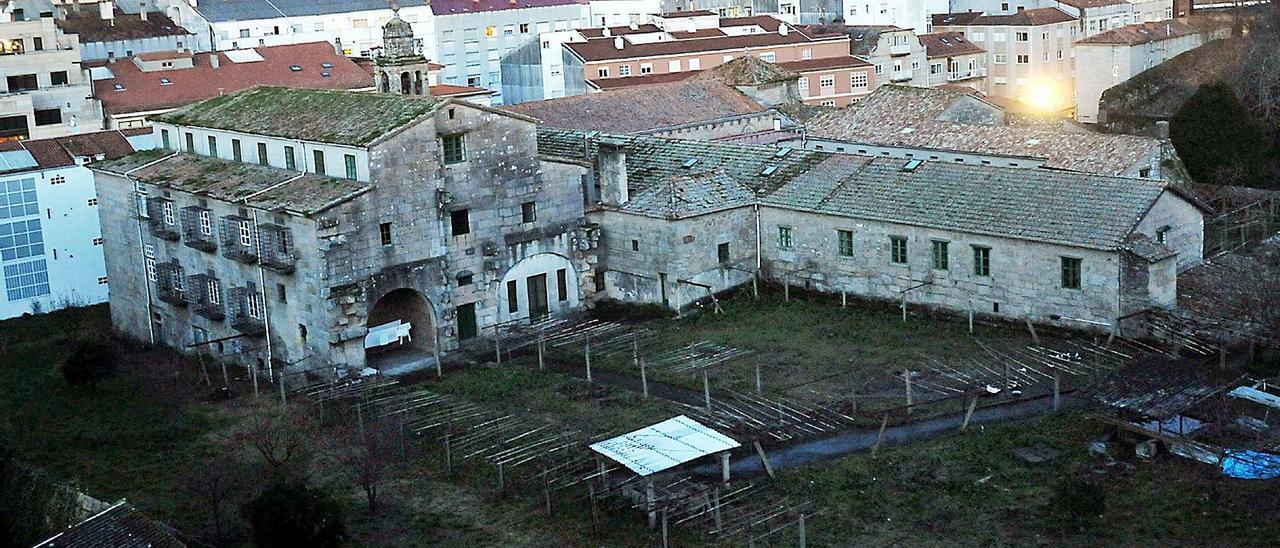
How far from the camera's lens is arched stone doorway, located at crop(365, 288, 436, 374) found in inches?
1774

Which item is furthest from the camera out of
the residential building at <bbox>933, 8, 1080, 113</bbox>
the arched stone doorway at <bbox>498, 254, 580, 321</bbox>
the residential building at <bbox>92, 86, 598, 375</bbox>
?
the residential building at <bbox>933, 8, 1080, 113</bbox>

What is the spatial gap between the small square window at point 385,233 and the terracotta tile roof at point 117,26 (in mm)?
48647

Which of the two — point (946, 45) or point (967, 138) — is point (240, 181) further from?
point (946, 45)

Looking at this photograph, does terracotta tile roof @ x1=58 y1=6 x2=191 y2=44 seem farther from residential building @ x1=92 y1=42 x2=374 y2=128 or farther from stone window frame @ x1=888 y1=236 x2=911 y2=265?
stone window frame @ x1=888 y1=236 x2=911 y2=265

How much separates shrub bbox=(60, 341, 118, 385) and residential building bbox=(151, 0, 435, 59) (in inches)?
1995

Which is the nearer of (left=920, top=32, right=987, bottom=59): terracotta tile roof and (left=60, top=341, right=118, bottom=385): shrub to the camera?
(left=60, top=341, right=118, bottom=385): shrub

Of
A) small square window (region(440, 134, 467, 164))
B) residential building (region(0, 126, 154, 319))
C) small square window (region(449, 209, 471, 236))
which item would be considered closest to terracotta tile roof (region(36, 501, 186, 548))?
small square window (region(449, 209, 471, 236))

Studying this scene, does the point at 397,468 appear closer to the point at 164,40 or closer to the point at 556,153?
the point at 556,153

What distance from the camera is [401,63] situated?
1972 inches

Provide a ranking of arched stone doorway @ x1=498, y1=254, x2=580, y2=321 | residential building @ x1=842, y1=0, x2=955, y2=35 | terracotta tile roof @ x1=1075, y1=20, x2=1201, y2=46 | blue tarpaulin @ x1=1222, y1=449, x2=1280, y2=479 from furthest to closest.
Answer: residential building @ x1=842, y1=0, x2=955, y2=35 → terracotta tile roof @ x1=1075, y1=20, x2=1201, y2=46 → arched stone doorway @ x1=498, y1=254, x2=580, y2=321 → blue tarpaulin @ x1=1222, y1=449, x2=1280, y2=479

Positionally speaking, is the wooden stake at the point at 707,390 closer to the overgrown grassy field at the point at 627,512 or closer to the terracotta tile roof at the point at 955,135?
the overgrown grassy field at the point at 627,512

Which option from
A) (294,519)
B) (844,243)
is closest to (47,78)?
(844,243)

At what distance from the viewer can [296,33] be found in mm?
96625

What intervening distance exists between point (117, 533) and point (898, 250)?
80.0 ft
